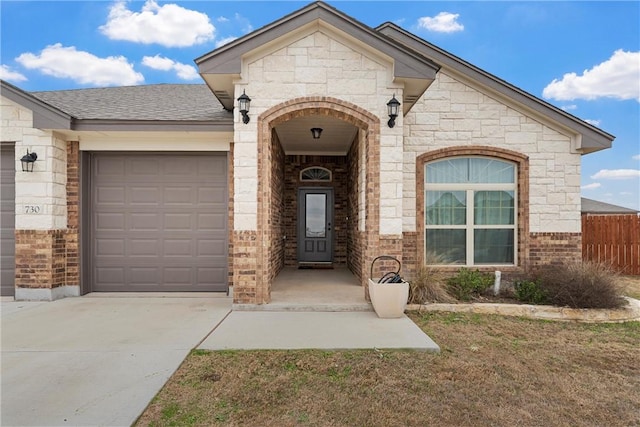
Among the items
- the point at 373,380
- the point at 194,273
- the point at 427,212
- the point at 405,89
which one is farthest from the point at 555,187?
the point at 194,273

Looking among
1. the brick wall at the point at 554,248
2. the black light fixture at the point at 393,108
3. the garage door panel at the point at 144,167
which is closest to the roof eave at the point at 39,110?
the garage door panel at the point at 144,167

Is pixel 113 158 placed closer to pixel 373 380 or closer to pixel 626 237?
pixel 373 380

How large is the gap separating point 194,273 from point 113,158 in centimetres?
289

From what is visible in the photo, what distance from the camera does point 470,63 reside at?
7078mm

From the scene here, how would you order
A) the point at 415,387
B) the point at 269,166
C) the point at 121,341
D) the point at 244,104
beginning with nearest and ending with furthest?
the point at 415,387 < the point at 121,341 < the point at 244,104 < the point at 269,166

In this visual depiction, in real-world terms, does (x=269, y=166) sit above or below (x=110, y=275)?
above

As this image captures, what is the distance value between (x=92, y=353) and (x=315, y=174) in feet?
24.5

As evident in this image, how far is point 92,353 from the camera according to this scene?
3779 mm

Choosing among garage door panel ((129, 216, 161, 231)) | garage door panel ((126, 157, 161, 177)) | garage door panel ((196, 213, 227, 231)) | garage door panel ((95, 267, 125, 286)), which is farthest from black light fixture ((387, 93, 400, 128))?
garage door panel ((95, 267, 125, 286))

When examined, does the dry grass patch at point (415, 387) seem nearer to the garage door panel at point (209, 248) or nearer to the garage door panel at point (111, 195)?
the garage door panel at point (209, 248)

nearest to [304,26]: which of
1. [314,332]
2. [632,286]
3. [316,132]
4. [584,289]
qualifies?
[316,132]

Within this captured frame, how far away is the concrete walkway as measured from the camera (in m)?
2.78

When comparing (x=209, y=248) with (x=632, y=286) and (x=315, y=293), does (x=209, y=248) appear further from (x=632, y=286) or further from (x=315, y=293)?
(x=632, y=286)

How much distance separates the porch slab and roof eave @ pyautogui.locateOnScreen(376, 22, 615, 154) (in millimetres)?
5313
